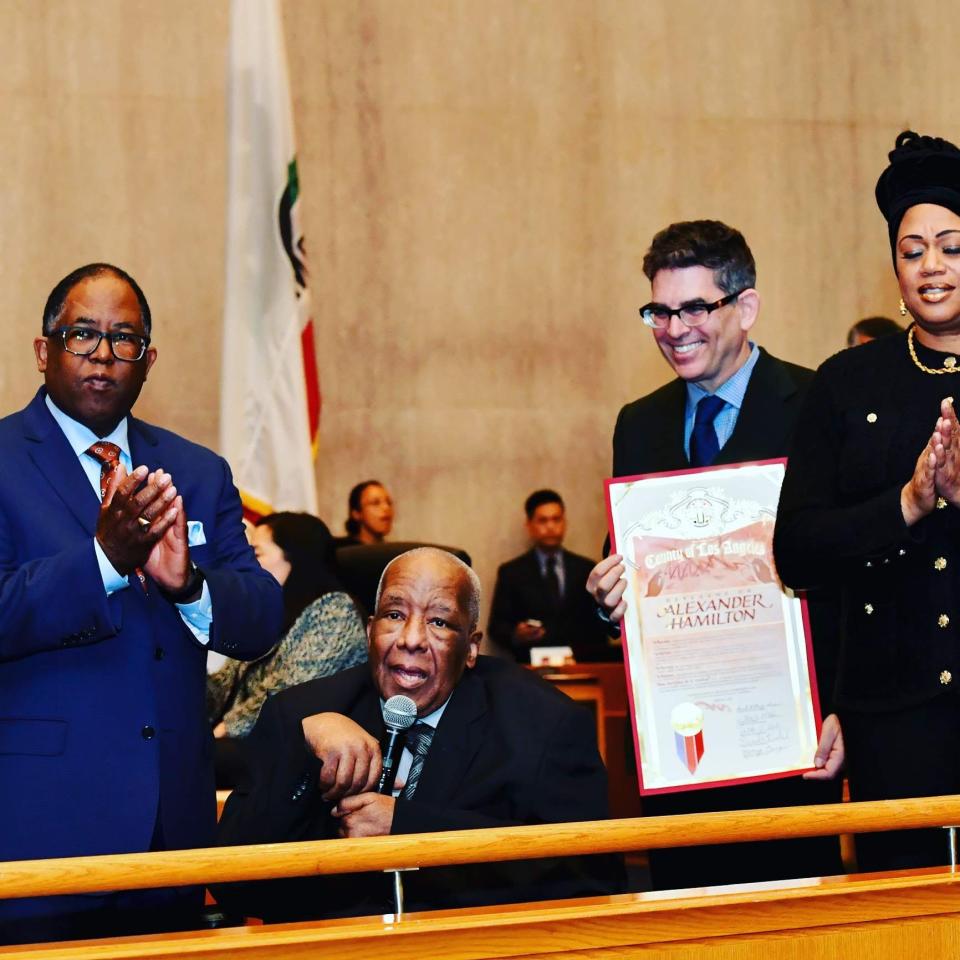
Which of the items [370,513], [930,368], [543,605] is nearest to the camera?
[930,368]

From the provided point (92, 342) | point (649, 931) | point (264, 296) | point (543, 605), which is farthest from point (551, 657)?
point (649, 931)

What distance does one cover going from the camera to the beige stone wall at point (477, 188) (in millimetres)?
8898

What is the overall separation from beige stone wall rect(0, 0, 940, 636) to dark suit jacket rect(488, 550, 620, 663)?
1.91ft

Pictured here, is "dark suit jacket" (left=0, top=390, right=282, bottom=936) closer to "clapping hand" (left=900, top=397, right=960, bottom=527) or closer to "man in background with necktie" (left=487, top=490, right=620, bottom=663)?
"clapping hand" (left=900, top=397, right=960, bottom=527)

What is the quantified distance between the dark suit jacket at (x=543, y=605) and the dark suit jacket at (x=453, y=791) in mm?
5728

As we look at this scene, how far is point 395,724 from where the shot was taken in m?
2.54

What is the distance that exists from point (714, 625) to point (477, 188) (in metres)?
7.11

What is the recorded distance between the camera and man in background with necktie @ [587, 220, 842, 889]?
2809 mm

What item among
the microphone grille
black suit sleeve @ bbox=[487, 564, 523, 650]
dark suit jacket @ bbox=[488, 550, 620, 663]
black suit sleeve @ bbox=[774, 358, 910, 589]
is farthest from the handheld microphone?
black suit sleeve @ bbox=[487, 564, 523, 650]

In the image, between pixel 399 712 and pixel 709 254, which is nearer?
pixel 399 712

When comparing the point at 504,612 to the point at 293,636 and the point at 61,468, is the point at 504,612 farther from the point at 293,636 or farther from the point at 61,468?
the point at 61,468

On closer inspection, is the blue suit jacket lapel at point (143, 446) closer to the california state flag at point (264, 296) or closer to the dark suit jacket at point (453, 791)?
the dark suit jacket at point (453, 791)

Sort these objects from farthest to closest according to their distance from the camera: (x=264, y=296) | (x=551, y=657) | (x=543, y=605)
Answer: (x=543, y=605) < (x=551, y=657) < (x=264, y=296)

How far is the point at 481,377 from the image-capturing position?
9.56 meters
